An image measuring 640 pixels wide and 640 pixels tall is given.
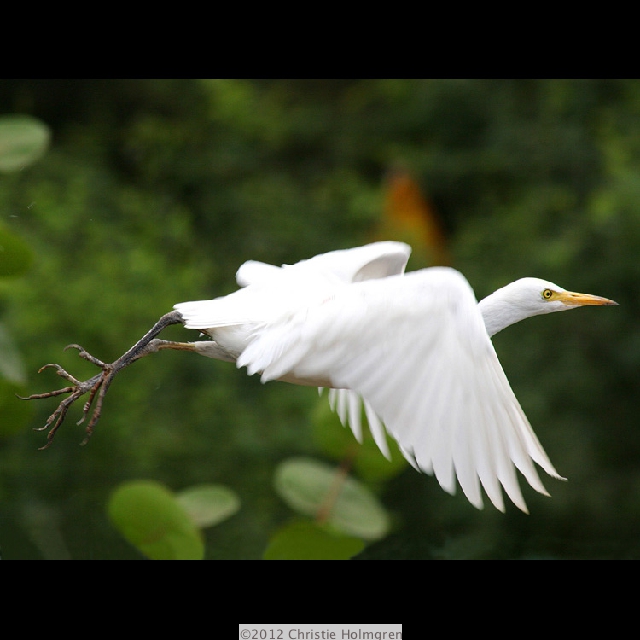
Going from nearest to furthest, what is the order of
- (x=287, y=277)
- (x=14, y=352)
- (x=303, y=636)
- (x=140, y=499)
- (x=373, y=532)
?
(x=14, y=352) → (x=303, y=636) → (x=140, y=499) → (x=287, y=277) → (x=373, y=532)

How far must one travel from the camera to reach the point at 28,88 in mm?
6031

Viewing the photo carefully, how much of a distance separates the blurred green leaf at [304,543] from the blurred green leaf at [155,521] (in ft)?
0.70

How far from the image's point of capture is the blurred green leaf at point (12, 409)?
211cm

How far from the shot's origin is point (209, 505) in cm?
260

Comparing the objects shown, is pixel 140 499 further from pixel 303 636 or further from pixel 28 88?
pixel 28 88

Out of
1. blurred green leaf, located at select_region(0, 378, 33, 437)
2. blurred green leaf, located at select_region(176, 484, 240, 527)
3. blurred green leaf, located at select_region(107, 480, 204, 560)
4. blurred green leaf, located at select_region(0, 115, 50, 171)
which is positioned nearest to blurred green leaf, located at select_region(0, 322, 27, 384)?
blurred green leaf, located at select_region(0, 378, 33, 437)

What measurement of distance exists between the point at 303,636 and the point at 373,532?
611mm

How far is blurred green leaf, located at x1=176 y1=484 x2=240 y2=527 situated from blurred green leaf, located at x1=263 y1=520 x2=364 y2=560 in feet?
0.48

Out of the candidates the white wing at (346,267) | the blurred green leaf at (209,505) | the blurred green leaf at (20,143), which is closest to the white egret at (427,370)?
the white wing at (346,267)

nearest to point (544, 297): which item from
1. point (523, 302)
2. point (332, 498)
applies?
point (523, 302)

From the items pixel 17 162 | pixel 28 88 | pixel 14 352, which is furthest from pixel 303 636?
pixel 28 88

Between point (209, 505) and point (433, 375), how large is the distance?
848mm

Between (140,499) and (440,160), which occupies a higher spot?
(440,160)

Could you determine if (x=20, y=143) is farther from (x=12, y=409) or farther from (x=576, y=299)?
(x=576, y=299)
